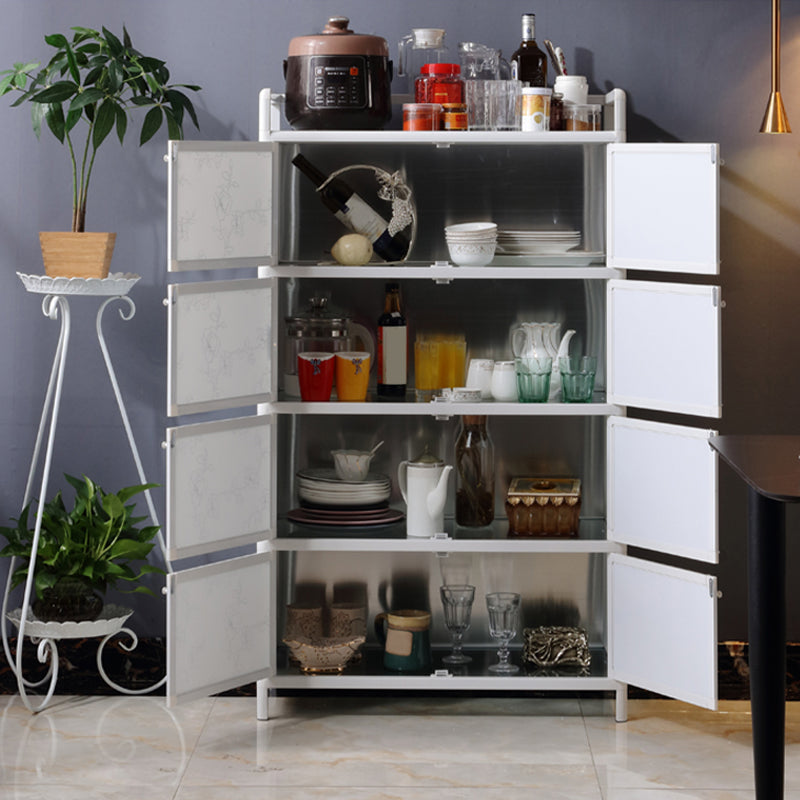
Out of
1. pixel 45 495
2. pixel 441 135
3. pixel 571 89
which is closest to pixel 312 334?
pixel 441 135

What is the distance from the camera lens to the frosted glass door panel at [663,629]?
290 centimetres

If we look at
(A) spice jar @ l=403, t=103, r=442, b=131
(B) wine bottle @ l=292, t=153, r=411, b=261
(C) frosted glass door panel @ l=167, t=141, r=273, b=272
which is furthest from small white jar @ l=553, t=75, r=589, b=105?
(C) frosted glass door panel @ l=167, t=141, r=273, b=272

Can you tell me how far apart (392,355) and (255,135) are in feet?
2.59

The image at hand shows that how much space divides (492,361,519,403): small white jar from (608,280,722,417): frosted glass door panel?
27cm

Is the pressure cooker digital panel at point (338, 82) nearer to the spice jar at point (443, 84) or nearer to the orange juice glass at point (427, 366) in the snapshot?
the spice jar at point (443, 84)

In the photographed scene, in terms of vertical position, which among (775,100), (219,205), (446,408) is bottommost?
(446,408)

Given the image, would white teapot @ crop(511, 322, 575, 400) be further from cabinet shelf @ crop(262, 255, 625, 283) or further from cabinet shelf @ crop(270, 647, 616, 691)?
cabinet shelf @ crop(270, 647, 616, 691)

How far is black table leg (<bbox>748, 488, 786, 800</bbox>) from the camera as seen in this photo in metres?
2.21

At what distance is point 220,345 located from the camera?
290 cm

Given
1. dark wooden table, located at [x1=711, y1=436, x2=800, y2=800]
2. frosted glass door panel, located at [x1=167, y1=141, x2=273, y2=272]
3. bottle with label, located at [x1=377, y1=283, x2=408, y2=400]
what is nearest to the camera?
dark wooden table, located at [x1=711, y1=436, x2=800, y2=800]

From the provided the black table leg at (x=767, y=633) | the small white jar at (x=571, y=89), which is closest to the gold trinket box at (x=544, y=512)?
the black table leg at (x=767, y=633)

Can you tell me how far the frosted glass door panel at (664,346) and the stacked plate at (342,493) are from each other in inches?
27.6

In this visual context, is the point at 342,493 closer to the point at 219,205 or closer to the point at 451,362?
the point at 451,362

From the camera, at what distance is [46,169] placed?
3.39 m
